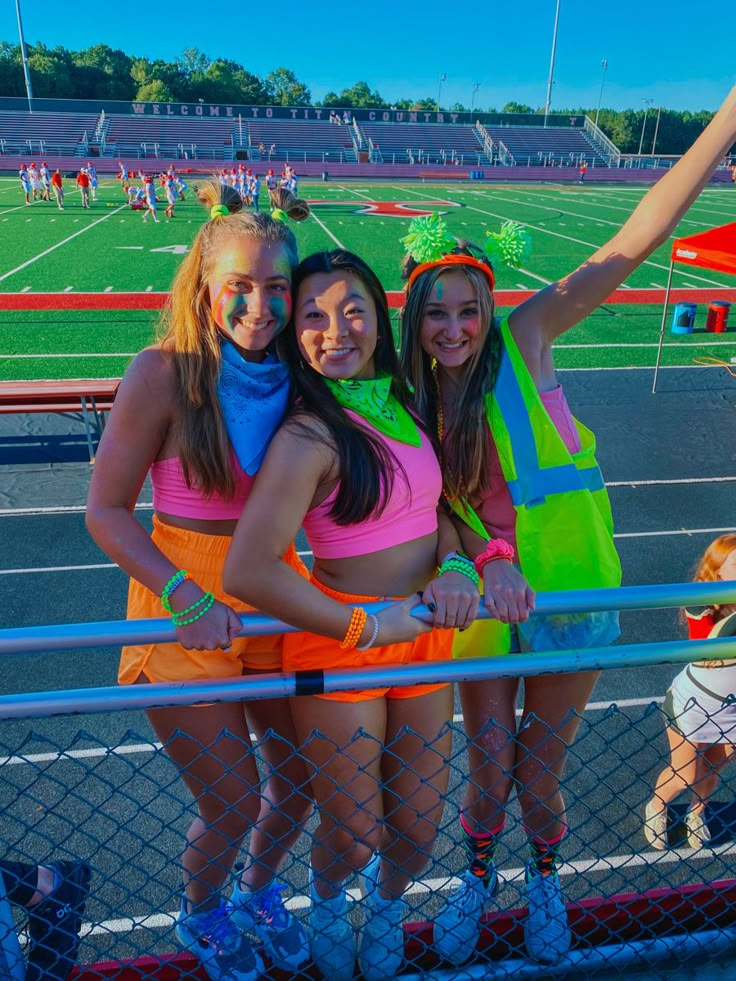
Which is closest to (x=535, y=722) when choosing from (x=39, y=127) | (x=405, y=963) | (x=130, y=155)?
(x=405, y=963)

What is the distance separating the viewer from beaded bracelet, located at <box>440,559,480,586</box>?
1850 millimetres

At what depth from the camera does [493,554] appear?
6.41 ft

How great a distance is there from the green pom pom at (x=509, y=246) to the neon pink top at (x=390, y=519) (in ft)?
3.08

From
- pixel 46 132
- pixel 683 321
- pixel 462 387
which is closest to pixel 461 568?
pixel 462 387

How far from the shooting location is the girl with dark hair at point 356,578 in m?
1.67

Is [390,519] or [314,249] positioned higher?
[314,249]

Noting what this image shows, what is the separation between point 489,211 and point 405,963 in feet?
98.6

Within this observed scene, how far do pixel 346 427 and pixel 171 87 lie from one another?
322 ft

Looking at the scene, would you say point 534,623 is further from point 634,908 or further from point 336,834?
point 634,908

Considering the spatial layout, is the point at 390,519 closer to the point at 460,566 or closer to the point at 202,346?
the point at 460,566

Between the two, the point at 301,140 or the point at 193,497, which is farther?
the point at 301,140

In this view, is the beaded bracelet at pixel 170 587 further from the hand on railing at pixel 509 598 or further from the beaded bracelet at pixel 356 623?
the hand on railing at pixel 509 598

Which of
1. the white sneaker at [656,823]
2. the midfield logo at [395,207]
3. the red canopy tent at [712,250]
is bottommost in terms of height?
the white sneaker at [656,823]

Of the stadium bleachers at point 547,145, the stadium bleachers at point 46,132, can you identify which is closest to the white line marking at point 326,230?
the stadium bleachers at point 46,132
